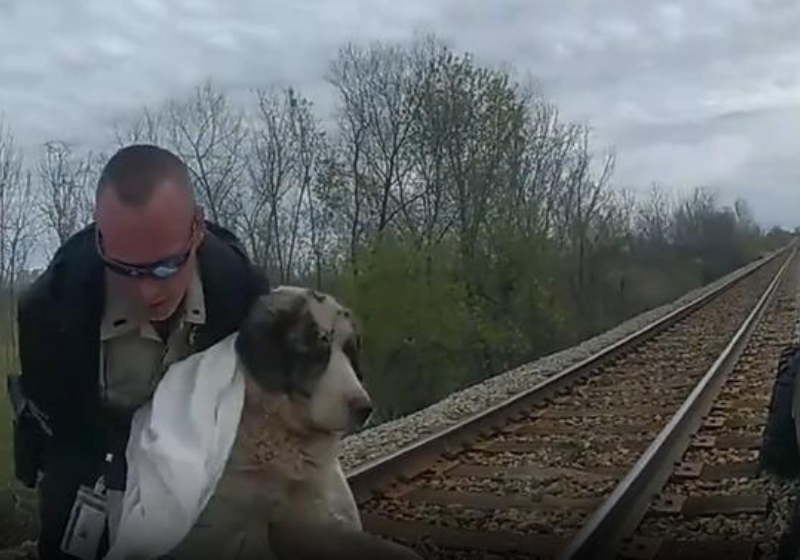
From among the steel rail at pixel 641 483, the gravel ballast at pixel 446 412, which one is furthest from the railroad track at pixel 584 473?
the gravel ballast at pixel 446 412

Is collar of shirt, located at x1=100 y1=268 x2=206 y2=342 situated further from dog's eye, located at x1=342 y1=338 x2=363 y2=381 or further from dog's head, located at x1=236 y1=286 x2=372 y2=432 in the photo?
dog's eye, located at x1=342 y1=338 x2=363 y2=381

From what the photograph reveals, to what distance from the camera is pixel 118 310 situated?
1078 millimetres

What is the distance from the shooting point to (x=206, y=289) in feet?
3.66

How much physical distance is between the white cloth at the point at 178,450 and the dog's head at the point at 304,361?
3cm

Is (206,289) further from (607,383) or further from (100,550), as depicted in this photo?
(607,383)

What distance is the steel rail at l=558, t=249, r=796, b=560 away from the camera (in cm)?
393

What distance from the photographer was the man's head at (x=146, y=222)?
100cm

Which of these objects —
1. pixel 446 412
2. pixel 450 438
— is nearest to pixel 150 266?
pixel 450 438

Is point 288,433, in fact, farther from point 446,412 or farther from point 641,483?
point 446,412

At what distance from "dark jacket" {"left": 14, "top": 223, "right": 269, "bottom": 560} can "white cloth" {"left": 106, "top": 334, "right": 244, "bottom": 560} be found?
58mm

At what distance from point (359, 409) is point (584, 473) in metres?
5.10

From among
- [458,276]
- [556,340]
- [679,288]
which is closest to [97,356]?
[458,276]

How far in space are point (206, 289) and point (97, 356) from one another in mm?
131

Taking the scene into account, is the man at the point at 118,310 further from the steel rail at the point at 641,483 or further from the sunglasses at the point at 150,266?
the steel rail at the point at 641,483
